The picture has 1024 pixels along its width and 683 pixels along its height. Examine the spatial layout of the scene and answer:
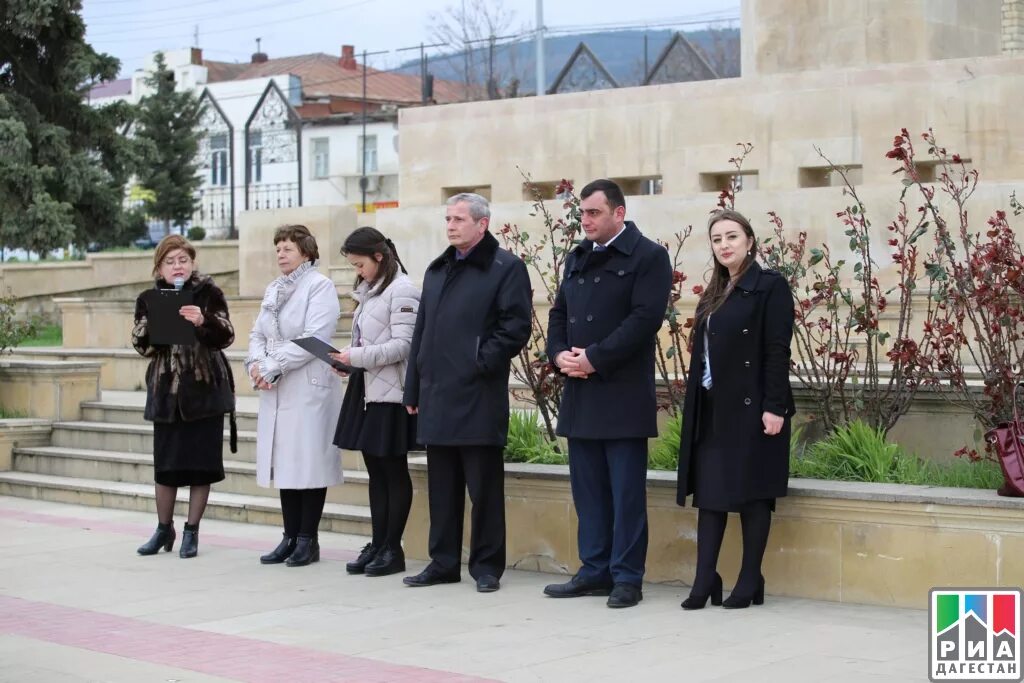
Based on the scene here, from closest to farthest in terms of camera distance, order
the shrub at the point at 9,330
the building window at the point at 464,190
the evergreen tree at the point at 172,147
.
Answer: the shrub at the point at 9,330 < the building window at the point at 464,190 < the evergreen tree at the point at 172,147

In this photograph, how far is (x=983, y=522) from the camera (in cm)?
710

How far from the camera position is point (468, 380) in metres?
8.07

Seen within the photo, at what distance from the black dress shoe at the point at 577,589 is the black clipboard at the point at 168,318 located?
3043 millimetres

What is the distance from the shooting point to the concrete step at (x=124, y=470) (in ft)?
36.1

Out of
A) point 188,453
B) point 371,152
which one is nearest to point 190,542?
point 188,453

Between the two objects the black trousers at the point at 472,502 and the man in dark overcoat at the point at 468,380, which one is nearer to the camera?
the man in dark overcoat at the point at 468,380

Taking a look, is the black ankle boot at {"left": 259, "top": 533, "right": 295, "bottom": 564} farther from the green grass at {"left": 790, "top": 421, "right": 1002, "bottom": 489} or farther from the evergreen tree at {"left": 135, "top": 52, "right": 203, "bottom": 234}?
the evergreen tree at {"left": 135, "top": 52, "right": 203, "bottom": 234}

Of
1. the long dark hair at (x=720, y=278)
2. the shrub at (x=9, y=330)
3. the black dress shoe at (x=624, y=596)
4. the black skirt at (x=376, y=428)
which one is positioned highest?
the long dark hair at (x=720, y=278)

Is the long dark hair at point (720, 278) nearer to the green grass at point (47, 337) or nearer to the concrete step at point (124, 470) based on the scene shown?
the concrete step at point (124, 470)

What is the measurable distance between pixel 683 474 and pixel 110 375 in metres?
11.8

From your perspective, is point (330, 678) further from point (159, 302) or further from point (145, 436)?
point (145, 436)

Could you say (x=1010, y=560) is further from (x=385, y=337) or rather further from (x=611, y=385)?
(x=385, y=337)

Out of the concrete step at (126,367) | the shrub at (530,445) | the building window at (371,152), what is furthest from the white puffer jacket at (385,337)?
the building window at (371,152)

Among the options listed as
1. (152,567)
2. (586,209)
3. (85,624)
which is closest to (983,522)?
(586,209)
